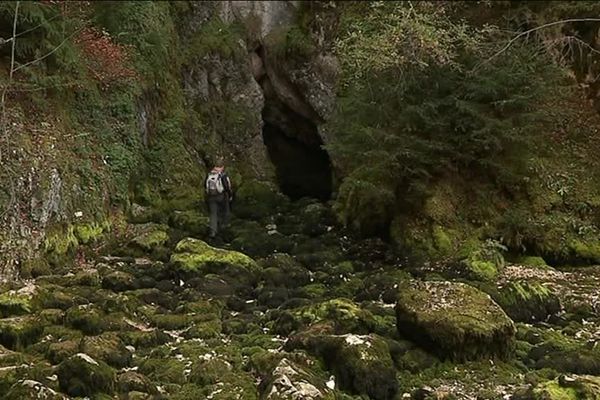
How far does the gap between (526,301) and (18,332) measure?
25.2 feet

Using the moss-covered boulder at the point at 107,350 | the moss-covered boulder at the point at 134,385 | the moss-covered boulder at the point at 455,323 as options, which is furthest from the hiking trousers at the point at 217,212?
the moss-covered boulder at the point at 134,385

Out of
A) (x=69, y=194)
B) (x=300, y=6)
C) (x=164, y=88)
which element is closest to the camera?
(x=69, y=194)

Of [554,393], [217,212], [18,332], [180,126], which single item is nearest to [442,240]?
[217,212]

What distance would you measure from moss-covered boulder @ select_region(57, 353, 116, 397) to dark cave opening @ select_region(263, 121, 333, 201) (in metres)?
16.1

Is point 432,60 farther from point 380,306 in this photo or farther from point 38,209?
point 38,209

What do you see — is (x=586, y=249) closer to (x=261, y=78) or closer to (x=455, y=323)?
(x=455, y=323)

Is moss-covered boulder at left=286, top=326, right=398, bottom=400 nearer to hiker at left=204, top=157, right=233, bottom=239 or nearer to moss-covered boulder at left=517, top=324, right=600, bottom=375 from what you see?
moss-covered boulder at left=517, top=324, right=600, bottom=375

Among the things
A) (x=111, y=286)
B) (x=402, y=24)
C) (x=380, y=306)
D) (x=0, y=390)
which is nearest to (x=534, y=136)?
(x=402, y=24)

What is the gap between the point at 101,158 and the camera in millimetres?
15102

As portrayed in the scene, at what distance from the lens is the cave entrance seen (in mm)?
23453

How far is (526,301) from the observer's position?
9930mm

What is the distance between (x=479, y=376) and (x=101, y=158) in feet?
35.0

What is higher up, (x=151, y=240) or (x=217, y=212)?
(x=217, y=212)

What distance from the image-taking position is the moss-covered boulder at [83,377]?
703 cm
